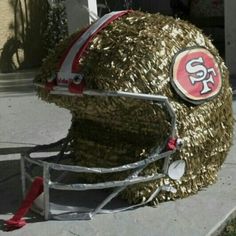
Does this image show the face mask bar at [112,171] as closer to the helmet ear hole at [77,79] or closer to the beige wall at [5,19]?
the helmet ear hole at [77,79]

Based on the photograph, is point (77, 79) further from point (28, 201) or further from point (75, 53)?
point (28, 201)

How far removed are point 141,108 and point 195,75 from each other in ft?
1.50

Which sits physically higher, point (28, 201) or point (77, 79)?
point (77, 79)

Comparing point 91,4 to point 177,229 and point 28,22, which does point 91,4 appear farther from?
point 177,229

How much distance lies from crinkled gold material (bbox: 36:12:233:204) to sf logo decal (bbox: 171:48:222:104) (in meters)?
0.05

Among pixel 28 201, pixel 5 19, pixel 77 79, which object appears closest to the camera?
pixel 77 79

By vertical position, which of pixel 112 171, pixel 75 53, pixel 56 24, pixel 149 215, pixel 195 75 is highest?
pixel 75 53

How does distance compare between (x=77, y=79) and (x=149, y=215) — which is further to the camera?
(x=149, y=215)

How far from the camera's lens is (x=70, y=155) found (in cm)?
529

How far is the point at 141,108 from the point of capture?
4.38 metres

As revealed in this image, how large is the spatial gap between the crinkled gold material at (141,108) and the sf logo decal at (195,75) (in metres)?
0.05

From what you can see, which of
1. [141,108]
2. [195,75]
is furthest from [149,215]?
[195,75]

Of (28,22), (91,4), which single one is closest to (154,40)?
(91,4)

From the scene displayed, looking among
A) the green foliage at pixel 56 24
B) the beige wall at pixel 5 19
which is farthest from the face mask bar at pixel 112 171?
the beige wall at pixel 5 19
